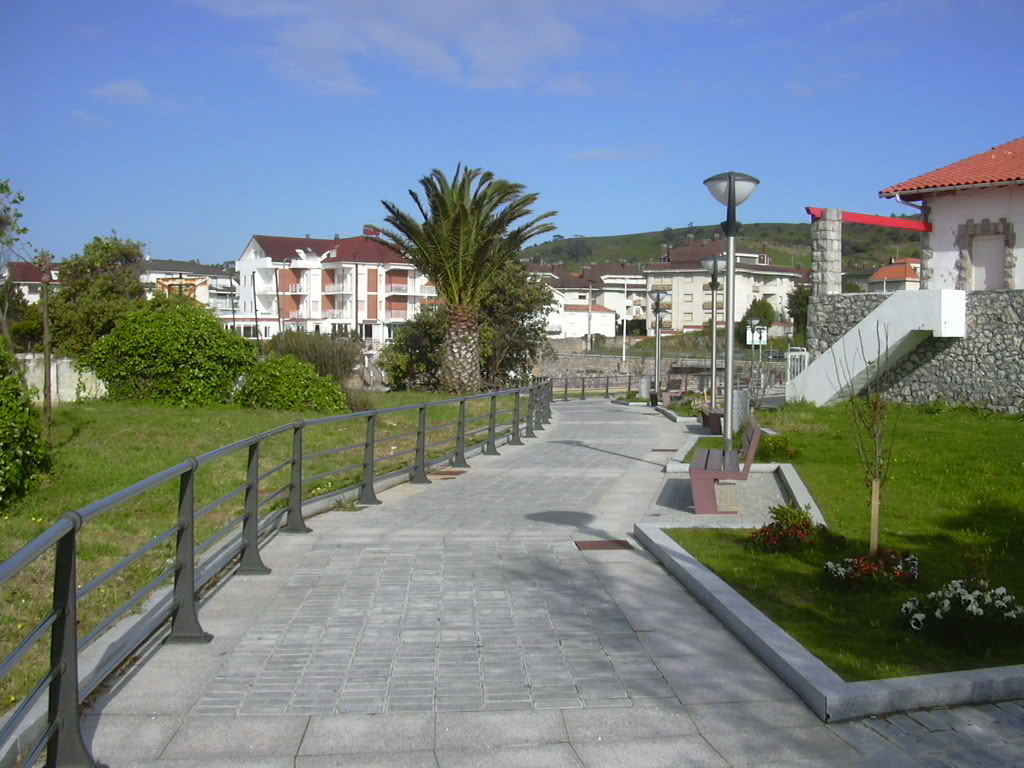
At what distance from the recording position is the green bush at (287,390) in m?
21.0

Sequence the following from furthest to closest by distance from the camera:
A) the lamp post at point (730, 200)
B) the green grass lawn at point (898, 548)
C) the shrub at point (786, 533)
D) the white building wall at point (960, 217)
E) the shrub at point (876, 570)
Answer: the white building wall at point (960, 217)
the lamp post at point (730, 200)
the shrub at point (786, 533)
the shrub at point (876, 570)
the green grass lawn at point (898, 548)

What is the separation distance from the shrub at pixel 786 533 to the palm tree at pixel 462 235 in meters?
22.4

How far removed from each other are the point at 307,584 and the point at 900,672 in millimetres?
4093

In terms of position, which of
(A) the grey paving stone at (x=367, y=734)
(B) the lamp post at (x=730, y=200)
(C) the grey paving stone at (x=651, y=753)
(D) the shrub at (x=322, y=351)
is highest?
(B) the lamp post at (x=730, y=200)

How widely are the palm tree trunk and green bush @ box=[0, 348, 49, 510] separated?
20.5 m

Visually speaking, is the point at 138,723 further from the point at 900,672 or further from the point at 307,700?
the point at 900,672

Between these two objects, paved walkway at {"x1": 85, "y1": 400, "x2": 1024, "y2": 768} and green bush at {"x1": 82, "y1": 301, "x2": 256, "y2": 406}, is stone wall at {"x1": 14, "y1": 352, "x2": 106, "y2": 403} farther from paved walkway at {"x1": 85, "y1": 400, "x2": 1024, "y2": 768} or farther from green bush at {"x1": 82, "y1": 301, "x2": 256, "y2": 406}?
paved walkway at {"x1": 85, "y1": 400, "x2": 1024, "y2": 768}

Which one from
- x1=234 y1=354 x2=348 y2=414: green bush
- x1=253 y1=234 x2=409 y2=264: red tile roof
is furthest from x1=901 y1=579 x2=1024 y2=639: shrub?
x1=253 y1=234 x2=409 y2=264: red tile roof

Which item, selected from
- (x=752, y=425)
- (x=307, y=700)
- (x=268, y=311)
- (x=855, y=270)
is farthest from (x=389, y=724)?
(x=855, y=270)

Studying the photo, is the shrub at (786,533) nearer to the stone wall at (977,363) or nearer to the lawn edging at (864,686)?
the lawn edging at (864,686)

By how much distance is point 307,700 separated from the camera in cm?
511

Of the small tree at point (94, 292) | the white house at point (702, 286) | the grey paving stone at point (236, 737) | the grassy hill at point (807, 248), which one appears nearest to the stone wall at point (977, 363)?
the grey paving stone at point (236, 737)

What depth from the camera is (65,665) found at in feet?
13.6

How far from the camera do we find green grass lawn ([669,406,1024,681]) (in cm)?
564
